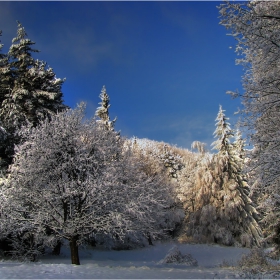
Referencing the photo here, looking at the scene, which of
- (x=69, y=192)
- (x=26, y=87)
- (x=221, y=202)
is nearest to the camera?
(x=69, y=192)

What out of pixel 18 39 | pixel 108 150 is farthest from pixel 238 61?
pixel 18 39

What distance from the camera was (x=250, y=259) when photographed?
12.7 metres

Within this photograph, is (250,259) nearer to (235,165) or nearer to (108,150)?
(108,150)

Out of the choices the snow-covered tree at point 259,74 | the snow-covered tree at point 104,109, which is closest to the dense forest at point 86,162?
the snow-covered tree at point 259,74

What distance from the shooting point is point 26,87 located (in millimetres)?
20484

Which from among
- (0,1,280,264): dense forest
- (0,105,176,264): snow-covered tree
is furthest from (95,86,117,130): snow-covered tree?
(0,105,176,264): snow-covered tree

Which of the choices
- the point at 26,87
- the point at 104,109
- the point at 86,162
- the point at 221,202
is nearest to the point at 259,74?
the point at 86,162

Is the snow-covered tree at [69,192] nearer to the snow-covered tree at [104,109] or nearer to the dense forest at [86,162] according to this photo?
the dense forest at [86,162]

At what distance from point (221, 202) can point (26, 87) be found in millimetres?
21235

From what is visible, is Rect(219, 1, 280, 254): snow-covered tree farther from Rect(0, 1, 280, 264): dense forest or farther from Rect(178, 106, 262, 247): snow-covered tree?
Rect(178, 106, 262, 247): snow-covered tree

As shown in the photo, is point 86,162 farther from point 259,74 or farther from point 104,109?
point 104,109

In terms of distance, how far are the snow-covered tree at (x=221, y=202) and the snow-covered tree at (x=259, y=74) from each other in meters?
19.2

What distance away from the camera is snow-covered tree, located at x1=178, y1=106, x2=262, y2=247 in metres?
27.3

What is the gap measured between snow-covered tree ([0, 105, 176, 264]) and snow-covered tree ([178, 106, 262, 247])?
1675 cm
